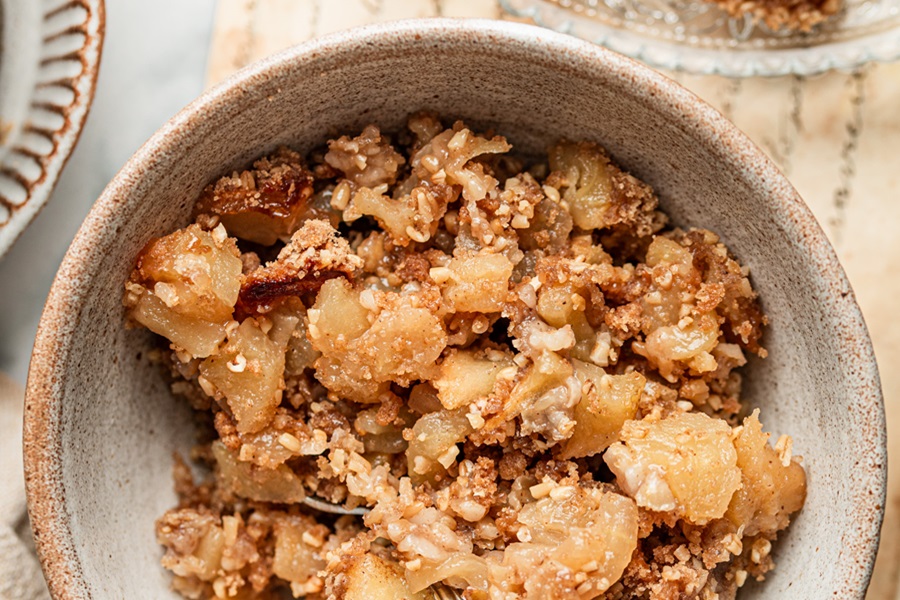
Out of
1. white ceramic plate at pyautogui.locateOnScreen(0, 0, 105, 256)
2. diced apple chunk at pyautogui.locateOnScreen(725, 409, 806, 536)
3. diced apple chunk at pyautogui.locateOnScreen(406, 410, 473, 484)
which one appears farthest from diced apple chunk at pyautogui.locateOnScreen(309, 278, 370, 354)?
white ceramic plate at pyautogui.locateOnScreen(0, 0, 105, 256)

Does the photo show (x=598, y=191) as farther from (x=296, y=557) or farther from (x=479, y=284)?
(x=296, y=557)

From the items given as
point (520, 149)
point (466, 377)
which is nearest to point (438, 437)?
point (466, 377)

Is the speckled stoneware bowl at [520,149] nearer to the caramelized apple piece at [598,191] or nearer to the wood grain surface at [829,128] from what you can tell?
the caramelized apple piece at [598,191]

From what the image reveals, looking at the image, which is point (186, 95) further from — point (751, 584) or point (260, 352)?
point (751, 584)

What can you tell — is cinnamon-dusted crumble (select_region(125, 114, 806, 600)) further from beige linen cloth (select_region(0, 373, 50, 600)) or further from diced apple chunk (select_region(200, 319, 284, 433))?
beige linen cloth (select_region(0, 373, 50, 600))

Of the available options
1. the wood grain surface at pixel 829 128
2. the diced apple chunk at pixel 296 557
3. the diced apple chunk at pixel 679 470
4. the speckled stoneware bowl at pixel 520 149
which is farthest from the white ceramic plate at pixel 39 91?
the diced apple chunk at pixel 679 470

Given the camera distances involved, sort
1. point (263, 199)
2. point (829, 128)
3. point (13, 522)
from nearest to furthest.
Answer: point (263, 199), point (13, 522), point (829, 128)
